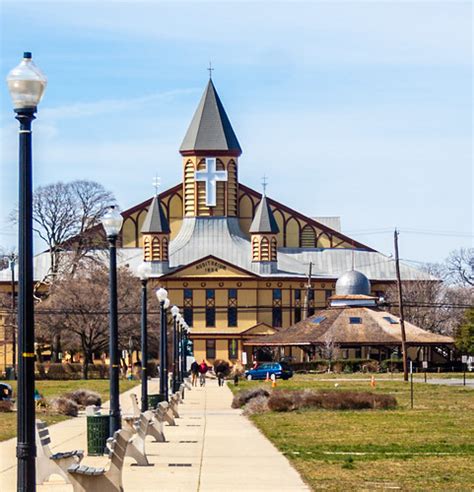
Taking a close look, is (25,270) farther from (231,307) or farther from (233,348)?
(231,307)

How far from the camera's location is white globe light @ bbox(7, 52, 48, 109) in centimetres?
1349

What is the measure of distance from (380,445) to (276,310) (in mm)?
95485

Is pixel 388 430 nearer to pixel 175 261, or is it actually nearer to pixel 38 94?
pixel 38 94

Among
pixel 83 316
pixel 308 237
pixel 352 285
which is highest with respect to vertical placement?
pixel 308 237

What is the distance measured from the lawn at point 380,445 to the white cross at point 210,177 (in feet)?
271

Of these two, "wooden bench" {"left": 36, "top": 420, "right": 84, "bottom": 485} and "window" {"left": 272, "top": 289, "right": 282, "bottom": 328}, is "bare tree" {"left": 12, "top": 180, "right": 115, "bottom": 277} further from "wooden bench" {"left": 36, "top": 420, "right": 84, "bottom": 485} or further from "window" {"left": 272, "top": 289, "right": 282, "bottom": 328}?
"wooden bench" {"left": 36, "top": 420, "right": 84, "bottom": 485}

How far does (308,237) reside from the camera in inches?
5315

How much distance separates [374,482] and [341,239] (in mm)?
115309

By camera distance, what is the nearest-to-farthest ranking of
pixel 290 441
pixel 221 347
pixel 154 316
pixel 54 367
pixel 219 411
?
pixel 290 441
pixel 219 411
pixel 54 367
pixel 154 316
pixel 221 347

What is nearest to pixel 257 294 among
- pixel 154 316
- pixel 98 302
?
pixel 154 316

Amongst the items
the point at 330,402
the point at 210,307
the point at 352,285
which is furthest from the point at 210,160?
the point at 330,402

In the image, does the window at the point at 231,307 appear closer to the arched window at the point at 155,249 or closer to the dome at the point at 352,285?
the arched window at the point at 155,249

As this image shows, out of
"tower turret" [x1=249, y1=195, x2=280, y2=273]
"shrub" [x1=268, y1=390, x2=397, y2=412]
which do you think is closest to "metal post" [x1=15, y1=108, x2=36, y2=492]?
"shrub" [x1=268, y1=390, x2=397, y2=412]

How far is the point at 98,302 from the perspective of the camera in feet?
303
